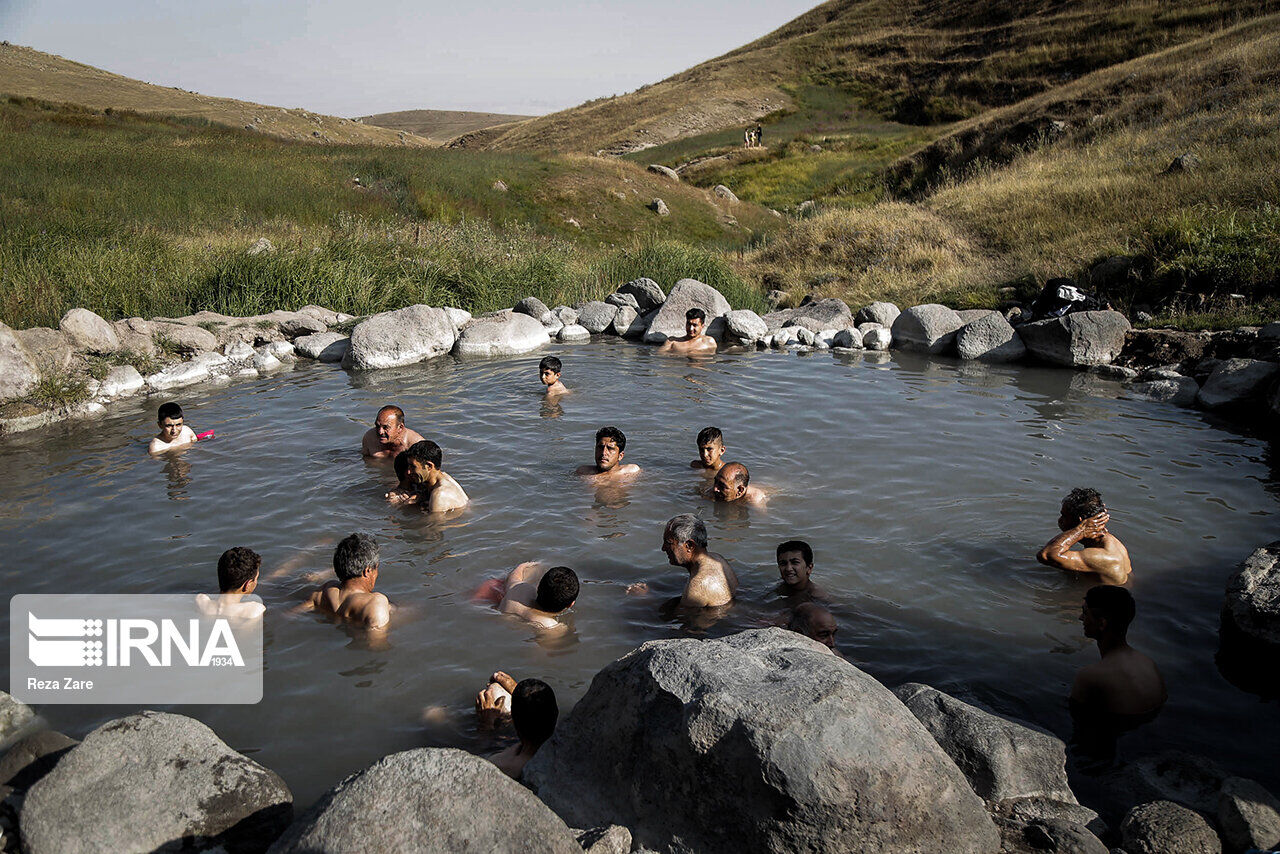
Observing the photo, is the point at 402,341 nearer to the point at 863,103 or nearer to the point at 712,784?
the point at 712,784

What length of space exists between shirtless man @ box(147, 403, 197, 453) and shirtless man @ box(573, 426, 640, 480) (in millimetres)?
4563

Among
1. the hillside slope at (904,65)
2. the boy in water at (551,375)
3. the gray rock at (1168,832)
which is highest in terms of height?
the hillside slope at (904,65)

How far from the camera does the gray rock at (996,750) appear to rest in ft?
14.7

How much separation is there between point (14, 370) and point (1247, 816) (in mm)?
13116

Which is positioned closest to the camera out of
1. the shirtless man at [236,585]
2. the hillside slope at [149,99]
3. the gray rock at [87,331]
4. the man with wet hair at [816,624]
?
the man with wet hair at [816,624]

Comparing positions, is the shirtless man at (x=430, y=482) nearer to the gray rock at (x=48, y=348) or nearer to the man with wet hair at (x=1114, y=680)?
the man with wet hair at (x=1114, y=680)

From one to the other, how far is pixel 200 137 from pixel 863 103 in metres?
40.6

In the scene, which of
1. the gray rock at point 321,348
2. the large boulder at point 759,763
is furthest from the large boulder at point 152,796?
the gray rock at point 321,348

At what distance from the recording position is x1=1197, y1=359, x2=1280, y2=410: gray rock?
37.2 ft

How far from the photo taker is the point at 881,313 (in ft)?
56.0

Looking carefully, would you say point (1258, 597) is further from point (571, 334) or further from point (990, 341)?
point (571, 334)

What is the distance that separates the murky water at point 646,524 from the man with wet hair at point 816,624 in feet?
0.79

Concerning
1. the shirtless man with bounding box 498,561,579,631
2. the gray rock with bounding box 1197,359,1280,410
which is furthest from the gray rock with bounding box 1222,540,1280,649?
the gray rock with bounding box 1197,359,1280,410

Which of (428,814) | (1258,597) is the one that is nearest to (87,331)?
(428,814)
